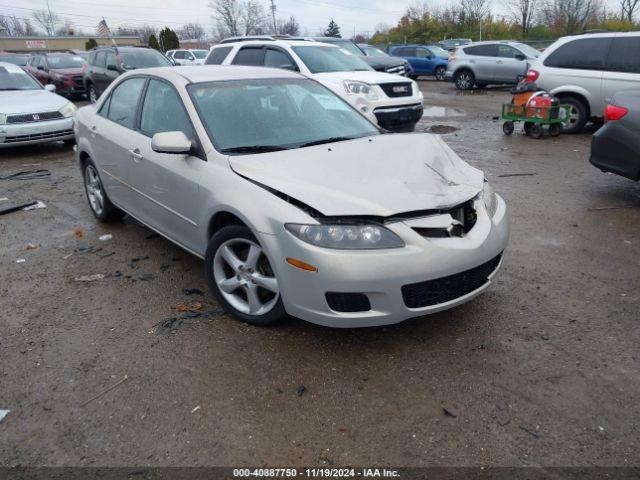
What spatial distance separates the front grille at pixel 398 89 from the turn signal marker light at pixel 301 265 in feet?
24.3

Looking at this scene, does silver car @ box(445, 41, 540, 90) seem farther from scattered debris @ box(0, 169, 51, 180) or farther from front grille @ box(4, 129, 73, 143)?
scattered debris @ box(0, 169, 51, 180)

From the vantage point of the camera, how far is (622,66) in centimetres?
943

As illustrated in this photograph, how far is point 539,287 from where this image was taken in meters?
3.94

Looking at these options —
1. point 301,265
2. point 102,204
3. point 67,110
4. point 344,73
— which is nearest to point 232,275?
point 301,265

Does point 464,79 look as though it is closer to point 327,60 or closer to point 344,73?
point 327,60

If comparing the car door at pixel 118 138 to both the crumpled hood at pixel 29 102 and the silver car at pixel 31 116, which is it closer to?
the silver car at pixel 31 116

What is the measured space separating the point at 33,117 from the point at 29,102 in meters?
0.48

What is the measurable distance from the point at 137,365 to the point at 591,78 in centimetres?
996

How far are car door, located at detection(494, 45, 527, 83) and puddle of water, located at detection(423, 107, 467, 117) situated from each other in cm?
530

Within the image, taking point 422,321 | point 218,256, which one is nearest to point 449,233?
point 422,321

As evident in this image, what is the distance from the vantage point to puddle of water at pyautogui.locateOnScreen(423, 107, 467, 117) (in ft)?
44.8

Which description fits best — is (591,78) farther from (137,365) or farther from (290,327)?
(137,365)

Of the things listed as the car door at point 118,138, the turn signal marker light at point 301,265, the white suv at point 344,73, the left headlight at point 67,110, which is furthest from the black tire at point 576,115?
the left headlight at point 67,110

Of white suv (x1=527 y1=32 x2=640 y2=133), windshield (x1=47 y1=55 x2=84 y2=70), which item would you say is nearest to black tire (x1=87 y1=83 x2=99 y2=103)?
windshield (x1=47 y1=55 x2=84 y2=70)
